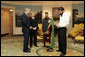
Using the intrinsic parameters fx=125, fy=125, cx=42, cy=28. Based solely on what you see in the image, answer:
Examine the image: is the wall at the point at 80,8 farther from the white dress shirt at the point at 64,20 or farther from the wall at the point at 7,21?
the wall at the point at 7,21

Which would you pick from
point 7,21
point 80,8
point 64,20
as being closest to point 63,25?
point 64,20

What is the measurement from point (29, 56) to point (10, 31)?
6.96 meters

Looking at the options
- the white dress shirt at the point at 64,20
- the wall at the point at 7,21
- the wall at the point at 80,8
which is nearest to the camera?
the white dress shirt at the point at 64,20

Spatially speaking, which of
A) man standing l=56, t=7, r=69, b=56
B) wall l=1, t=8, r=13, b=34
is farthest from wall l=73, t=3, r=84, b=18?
wall l=1, t=8, r=13, b=34

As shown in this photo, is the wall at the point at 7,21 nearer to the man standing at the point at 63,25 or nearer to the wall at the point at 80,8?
the wall at the point at 80,8

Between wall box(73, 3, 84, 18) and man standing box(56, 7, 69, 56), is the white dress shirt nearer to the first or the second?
man standing box(56, 7, 69, 56)

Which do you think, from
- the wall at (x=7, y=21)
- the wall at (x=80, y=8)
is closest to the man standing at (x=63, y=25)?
the wall at (x=80, y=8)

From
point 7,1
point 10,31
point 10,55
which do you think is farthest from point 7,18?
point 10,55

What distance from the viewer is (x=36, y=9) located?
8789 millimetres

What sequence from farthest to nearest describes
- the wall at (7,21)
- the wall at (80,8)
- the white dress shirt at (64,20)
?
the wall at (7,21), the wall at (80,8), the white dress shirt at (64,20)

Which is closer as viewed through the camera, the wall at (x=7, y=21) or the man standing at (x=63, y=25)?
the man standing at (x=63, y=25)

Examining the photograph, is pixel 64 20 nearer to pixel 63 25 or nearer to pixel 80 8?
pixel 63 25

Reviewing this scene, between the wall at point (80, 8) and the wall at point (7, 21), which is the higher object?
the wall at point (80, 8)

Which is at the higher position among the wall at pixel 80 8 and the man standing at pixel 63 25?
the wall at pixel 80 8
